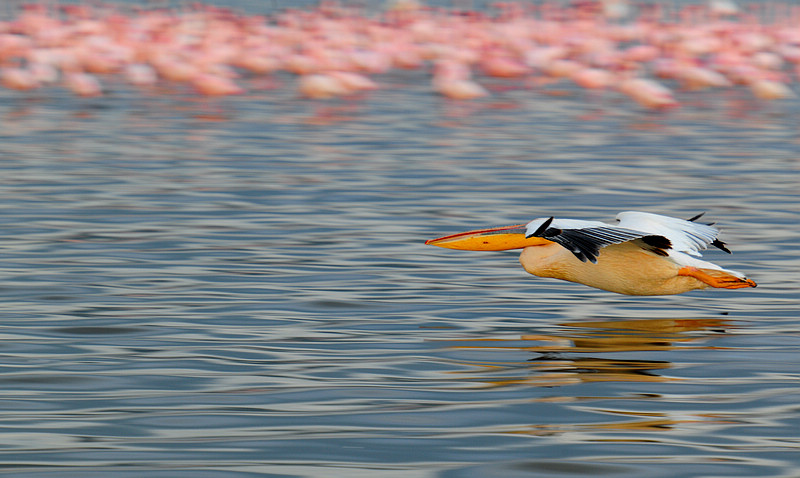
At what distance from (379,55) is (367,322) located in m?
19.0

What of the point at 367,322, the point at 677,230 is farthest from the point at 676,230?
the point at 367,322

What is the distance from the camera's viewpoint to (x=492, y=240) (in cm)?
803

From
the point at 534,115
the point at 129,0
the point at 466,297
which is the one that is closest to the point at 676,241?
the point at 466,297

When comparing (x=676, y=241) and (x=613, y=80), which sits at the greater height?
(x=676, y=241)

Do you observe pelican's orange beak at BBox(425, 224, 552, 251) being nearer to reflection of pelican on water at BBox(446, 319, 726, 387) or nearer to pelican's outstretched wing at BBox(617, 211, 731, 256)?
pelican's outstretched wing at BBox(617, 211, 731, 256)

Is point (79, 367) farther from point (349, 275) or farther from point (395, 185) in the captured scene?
point (395, 185)

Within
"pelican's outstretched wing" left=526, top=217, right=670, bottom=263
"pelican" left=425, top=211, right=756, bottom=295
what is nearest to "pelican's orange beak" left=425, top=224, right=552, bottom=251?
"pelican" left=425, top=211, right=756, bottom=295

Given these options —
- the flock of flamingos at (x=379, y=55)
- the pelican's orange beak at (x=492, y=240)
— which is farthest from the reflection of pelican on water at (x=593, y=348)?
the flock of flamingos at (x=379, y=55)

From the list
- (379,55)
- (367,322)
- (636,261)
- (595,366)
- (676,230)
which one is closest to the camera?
(595,366)

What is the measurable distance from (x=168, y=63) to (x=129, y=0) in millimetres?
31617

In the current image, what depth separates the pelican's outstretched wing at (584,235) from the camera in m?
6.96

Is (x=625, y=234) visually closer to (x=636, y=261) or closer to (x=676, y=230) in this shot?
(x=636, y=261)

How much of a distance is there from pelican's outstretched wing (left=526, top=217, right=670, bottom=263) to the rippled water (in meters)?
0.47

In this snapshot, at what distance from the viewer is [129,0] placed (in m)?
53.9
